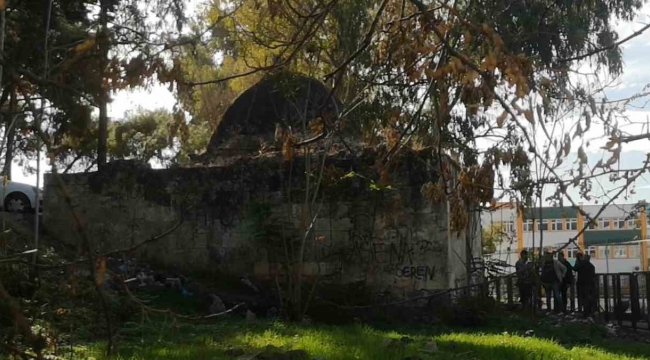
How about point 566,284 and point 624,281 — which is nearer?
point 624,281

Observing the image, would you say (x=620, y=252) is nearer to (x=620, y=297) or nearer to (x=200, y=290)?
(x=620, y=297)

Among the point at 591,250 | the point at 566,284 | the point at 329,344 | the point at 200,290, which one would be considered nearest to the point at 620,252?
the point at 591,250

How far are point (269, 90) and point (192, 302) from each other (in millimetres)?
5332

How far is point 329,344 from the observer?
31.8 feet

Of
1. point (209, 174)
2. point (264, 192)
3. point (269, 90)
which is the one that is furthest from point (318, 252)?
point (269, 90)

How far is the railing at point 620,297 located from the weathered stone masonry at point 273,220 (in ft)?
4.84

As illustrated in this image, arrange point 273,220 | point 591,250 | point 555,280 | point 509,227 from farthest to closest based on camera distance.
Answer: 1. point 591,250
2. point 509,227
3. point 555,280
4. point 273,220

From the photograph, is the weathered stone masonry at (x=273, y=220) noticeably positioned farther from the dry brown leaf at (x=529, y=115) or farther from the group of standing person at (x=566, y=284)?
the dry brown leaf at (x=529, y=115)

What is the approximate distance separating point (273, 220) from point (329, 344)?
224 inches

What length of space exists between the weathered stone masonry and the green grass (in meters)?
2.42

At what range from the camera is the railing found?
51.4ft

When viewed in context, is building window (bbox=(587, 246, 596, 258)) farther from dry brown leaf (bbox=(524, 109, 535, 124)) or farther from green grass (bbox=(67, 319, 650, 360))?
dry brown leaf (bbox=(524, 109, 535, 124))

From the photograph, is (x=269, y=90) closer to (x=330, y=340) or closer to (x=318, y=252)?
(x=318, y=252)

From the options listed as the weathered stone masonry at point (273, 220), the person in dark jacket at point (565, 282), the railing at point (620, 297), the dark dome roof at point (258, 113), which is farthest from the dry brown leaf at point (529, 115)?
the person in dark jacket at point (565, 282)
